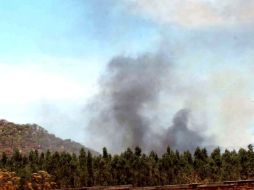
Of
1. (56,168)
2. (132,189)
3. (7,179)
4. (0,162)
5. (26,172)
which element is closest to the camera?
(132,189)

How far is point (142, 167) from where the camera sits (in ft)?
244

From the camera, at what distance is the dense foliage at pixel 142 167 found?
2790 inches

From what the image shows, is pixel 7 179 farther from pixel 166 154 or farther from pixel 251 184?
pixel 166 154

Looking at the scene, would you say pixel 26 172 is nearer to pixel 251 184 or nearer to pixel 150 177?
pixel 150 177

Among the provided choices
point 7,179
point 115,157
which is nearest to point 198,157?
point 115,157

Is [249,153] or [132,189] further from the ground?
[249,153]

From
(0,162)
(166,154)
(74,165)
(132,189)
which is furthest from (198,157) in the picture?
(132,189)

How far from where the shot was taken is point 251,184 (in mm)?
20656

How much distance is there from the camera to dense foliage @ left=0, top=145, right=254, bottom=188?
233 feet

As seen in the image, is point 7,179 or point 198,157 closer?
point 7,179

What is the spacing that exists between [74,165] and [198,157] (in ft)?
59.1

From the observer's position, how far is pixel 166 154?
7581cm

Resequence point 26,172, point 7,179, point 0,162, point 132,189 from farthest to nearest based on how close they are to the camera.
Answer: point 0,162 < point 26,172 < point 7,179 < point 132,189

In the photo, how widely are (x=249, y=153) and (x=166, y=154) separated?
11.7 m
